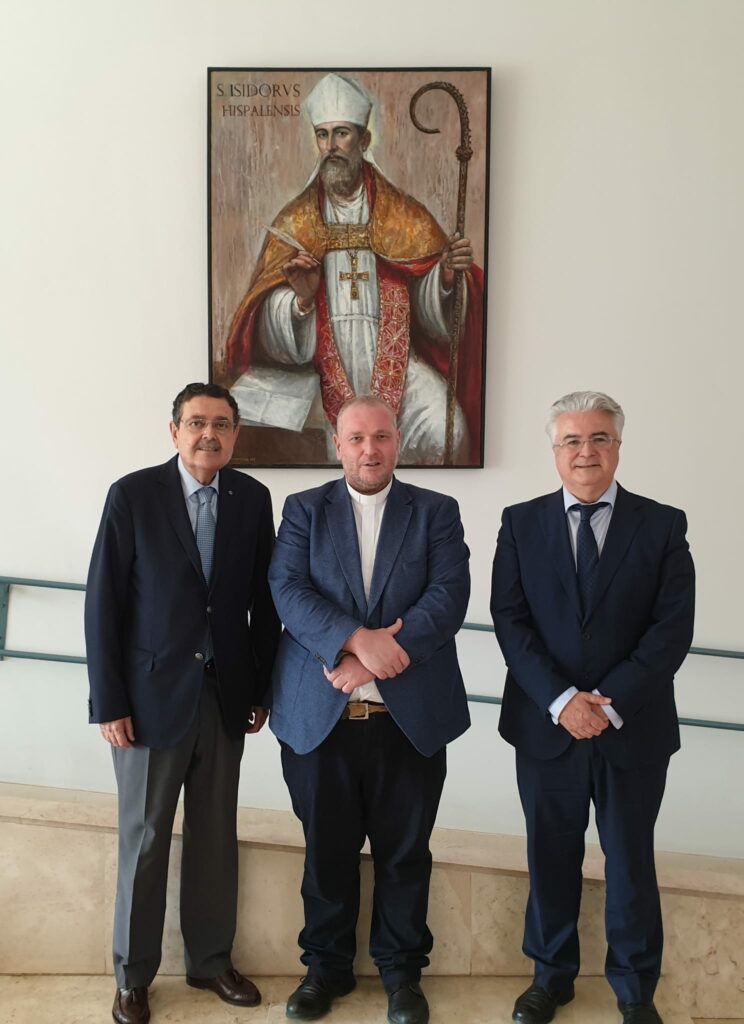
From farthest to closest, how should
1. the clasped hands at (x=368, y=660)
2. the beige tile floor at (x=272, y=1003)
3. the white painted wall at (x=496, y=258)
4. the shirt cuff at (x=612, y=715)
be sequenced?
the white painted wall at (x=496, y=258), the beige tile floor at (x=272, y=1003), the shirt cuff at (x=612, y=715), the clasped hands at (x=368, y=660)

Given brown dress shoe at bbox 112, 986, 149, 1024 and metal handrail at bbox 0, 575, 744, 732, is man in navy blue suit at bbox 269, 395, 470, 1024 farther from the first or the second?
metal handrail at bbox 0, 575, 744, 732

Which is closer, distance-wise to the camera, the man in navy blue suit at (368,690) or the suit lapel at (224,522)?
the man in navy blue suit at (368,690)

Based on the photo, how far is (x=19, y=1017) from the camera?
275 cm

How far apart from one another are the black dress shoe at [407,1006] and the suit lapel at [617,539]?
3.74 feet

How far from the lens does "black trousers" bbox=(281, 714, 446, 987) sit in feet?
8.21

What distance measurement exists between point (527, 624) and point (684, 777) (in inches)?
69.0

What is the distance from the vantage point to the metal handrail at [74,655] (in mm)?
3811

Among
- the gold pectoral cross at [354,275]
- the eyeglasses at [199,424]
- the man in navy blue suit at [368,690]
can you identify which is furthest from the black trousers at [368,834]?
the gold pectoral cross at [354,275]

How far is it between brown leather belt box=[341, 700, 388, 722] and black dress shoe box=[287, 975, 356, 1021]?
781mm

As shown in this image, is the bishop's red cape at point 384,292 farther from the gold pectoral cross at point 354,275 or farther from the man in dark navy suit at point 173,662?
the man in dark navy suit at point 173,662

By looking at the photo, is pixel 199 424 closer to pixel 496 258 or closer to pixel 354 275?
pixel 354 275

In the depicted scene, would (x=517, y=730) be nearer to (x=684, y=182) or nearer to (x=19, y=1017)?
(x=19, y=1017)

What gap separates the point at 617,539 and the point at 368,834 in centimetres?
106

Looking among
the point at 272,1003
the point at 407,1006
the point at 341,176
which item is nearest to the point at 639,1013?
the point at 407,1006
